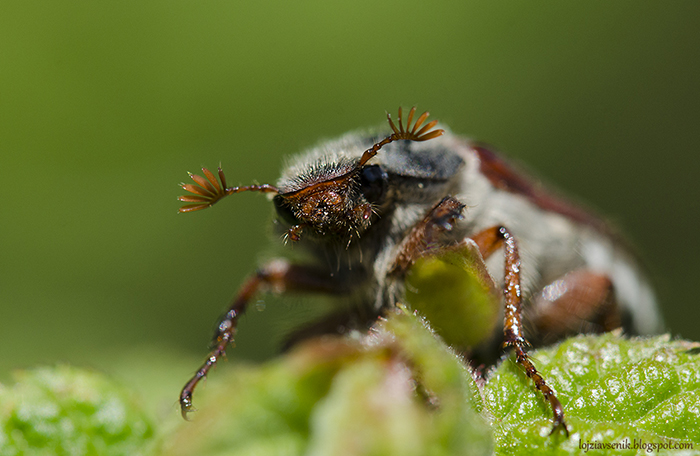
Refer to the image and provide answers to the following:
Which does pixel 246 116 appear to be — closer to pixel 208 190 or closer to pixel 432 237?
pixel 208 190

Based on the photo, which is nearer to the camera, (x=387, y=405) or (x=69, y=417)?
(x=387, y=405)

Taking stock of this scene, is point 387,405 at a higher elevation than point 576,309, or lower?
higher

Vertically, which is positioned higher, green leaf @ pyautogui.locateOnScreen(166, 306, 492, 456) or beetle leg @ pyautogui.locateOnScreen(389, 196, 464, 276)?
beetle leg @ pyautogui.locateOnScreen(389, 196, 464, 276)

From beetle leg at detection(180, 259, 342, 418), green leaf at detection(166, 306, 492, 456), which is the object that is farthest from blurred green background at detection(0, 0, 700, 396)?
green leaf at detection(166, 306, 492, 456)

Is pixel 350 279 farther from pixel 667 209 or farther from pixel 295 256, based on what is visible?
pixel 667 209

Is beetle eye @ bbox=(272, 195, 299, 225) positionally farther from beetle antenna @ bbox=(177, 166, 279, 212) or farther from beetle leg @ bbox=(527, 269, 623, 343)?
beetle leg @ bbox=(527, 269, 623, 343)

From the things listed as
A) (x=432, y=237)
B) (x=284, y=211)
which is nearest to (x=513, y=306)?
(x=432, y=237)

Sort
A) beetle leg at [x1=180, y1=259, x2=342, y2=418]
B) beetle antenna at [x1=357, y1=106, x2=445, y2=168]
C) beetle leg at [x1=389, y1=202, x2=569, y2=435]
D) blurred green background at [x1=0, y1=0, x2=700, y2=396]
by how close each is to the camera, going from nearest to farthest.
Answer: beetle leg at [x1=389, y1=202, x2=569, y2=435] < beetle antenna at [x1=357, y1=106, x2=445, y2=168] < beetle leg at [x1=180, y1=259, x2=342, y2=418] < blurred green background at [x1=0, y1=0, x2=700, y2=396]
